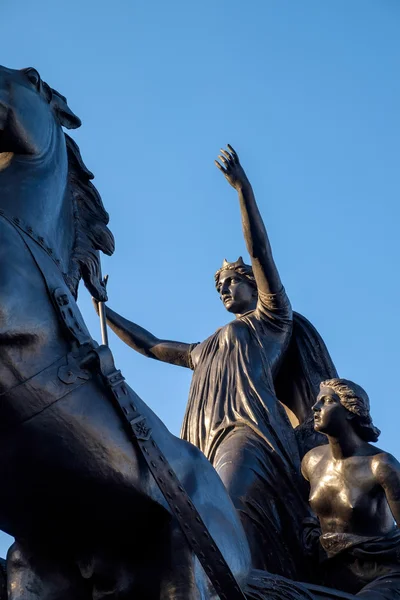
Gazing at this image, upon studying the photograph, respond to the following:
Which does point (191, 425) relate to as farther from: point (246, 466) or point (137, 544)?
point (137, 544)

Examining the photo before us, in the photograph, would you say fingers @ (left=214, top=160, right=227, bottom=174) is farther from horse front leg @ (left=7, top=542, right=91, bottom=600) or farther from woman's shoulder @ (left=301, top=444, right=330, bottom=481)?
horse front leg @ (left=7, top=542, right=91, bottom=600)

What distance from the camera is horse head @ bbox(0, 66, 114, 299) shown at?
545 centimetres

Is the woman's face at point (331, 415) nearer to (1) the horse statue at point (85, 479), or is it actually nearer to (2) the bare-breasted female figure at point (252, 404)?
(2) the bare-breasted female figure at point (252, 404)

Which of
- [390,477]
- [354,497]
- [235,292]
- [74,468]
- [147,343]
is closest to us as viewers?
[74,468]

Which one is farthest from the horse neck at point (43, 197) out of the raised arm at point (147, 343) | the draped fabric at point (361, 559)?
the raised arm at point (147, 343)

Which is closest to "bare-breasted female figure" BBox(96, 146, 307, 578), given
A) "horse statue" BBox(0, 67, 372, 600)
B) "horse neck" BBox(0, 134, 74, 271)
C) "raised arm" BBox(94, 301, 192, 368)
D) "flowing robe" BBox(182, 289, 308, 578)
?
"flowing robe" BBox(182, 289, 308, 578)

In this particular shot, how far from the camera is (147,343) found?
965 cm

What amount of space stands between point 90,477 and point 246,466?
2.50 m

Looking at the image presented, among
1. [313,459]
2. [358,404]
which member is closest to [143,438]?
[358,404]

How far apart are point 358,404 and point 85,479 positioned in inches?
91.6

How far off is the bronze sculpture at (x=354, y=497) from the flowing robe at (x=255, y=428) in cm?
37

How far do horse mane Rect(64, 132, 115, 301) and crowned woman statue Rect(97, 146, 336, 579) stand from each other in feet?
6.20

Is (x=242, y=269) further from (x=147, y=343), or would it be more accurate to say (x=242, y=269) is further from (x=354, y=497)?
(x=354, y=497)

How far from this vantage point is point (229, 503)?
5.32 meters
